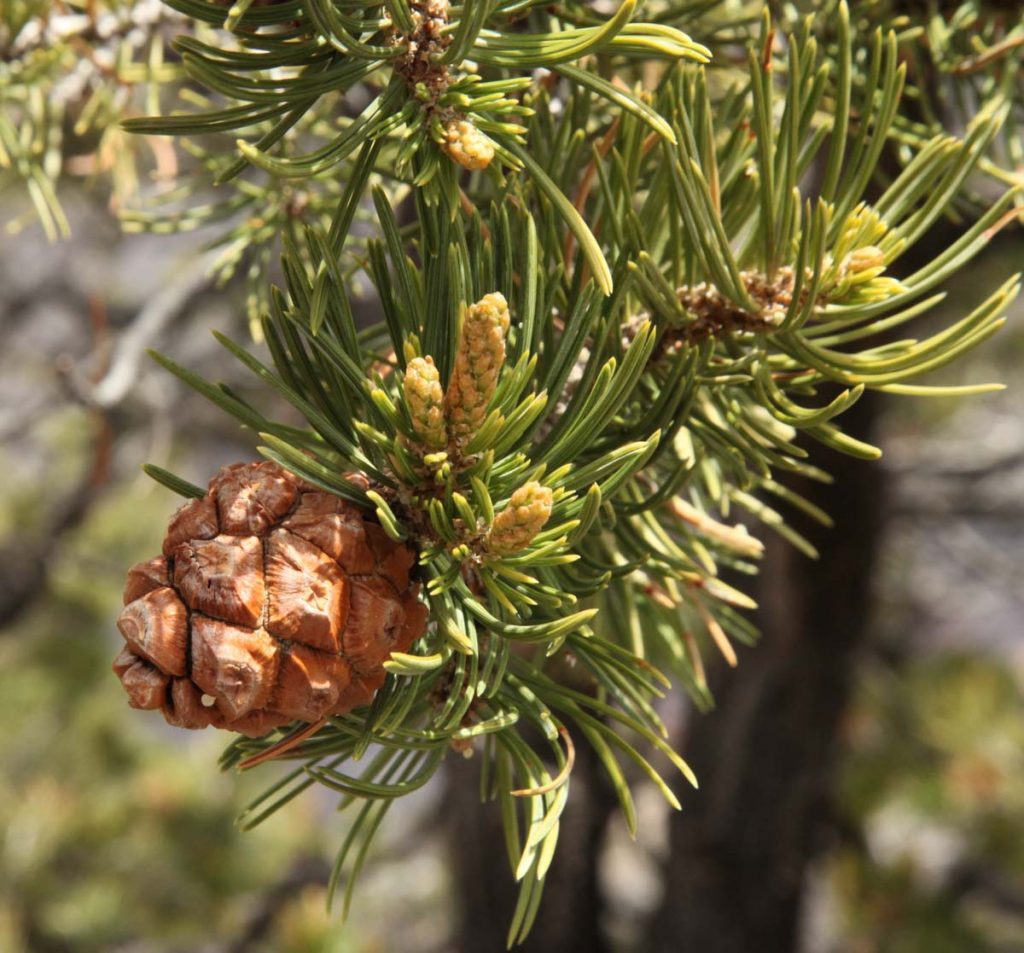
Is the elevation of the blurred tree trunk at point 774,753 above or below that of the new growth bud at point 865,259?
below

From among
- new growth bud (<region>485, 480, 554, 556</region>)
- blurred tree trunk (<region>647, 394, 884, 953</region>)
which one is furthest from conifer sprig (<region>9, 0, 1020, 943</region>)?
blurred tree trunk (<region>647, 394, 884, 953</region>)

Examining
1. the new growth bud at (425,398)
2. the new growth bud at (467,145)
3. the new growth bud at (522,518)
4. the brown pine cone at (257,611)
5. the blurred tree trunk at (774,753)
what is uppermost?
the new growth bud at (467,145)

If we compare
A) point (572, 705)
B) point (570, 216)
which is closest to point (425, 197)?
point (570, 216)

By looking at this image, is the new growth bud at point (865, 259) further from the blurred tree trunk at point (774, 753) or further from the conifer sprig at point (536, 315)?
the blurred tree trunk at point (774, 753)

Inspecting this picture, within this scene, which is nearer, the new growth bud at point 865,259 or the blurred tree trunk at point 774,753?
the new growth bud at point 865,259

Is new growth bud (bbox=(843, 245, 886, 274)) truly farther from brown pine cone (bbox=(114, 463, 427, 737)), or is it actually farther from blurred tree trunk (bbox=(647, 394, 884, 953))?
blurred tree trunk (bbox=(647, 394, 884, 953))

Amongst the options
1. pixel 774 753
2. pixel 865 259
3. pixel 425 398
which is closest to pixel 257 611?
pixel 425 398

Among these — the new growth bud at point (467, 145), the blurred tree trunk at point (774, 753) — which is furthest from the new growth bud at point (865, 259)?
the blurred tree trunk at point (774, 753)
